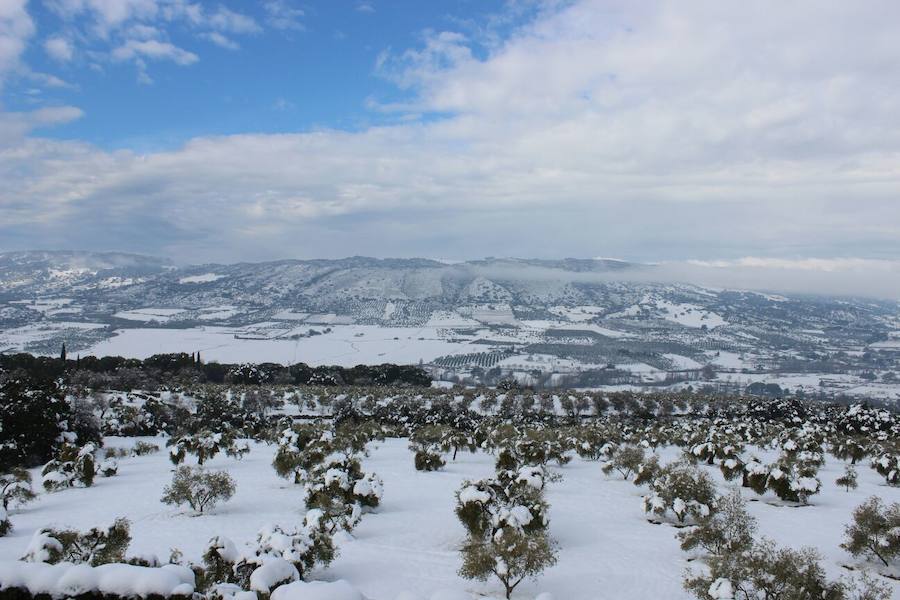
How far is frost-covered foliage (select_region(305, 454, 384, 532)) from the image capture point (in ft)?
89.8

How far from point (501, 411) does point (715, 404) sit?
39.8 metres

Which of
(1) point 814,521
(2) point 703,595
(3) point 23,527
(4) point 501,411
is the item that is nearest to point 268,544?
(2) point 703,595

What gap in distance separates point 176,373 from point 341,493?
92318 mm

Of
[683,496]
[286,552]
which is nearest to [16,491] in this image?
[286,552]

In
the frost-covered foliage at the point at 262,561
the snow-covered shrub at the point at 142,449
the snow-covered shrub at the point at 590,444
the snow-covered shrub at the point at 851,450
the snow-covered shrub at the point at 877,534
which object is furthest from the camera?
the snow-covered shrub at the point at 142,449

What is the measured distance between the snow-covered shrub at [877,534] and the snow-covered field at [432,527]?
1.37 m

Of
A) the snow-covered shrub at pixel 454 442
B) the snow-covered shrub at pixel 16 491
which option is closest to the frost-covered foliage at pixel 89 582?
the snow-covered shrub at pixel 16 491

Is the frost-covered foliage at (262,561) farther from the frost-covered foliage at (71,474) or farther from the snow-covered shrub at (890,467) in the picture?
the snow-covered shrub at (890,467)

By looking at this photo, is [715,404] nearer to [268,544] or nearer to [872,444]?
[872,444]

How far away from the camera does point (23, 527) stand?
28.3 metres

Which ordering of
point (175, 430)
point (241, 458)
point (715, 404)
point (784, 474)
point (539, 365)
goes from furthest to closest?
point (539, 365) < point (715, 404) < point (175, 430) < point (241, 458) < point (784, 474)

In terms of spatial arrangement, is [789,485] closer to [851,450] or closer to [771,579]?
[771,579]

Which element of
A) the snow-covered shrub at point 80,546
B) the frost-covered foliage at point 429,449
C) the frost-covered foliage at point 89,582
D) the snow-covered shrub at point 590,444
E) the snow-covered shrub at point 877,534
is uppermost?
the frost-covered foliage at point 89,582

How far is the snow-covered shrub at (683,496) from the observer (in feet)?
95.3
